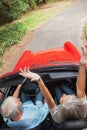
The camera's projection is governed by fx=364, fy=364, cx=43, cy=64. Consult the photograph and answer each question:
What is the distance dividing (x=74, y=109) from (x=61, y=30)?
1270 cm

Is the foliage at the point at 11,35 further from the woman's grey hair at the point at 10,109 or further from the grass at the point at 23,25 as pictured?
the woman's grey hair at the point at 10,109

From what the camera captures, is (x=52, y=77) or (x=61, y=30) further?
(x=61, y=30)

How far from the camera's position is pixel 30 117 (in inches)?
191

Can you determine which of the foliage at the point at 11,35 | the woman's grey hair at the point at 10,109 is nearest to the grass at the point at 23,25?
the foliage at the point at 11,35

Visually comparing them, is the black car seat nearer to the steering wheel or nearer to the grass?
the steering wheel

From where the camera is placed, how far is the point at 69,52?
6812 mm

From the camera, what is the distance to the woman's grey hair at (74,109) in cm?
438

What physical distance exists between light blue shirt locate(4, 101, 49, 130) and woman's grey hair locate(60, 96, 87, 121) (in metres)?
0.54

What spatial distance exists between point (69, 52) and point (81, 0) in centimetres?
2042

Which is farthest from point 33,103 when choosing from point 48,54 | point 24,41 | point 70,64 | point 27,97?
point 24,41

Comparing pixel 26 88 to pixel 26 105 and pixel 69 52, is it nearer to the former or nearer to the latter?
pixel 26 105

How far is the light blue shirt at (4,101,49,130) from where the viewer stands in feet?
15.6

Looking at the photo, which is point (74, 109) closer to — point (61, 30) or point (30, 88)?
point (30, 88)

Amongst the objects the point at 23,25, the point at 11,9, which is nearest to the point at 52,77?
the point at 23,25
